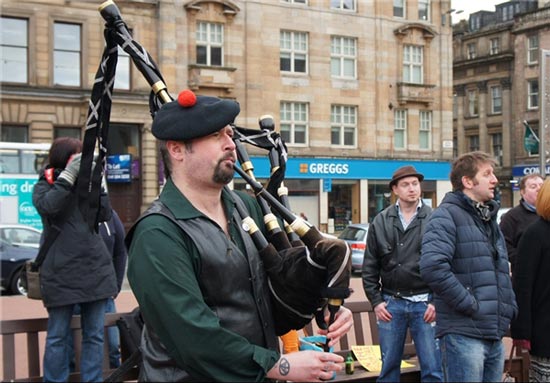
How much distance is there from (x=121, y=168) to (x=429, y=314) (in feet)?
81.0

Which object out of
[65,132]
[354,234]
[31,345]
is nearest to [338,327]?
[31,345]

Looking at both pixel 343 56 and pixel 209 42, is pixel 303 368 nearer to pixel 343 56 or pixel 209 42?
pixel 209 42

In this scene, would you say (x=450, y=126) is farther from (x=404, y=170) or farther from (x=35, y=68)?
(x=404, y=170)

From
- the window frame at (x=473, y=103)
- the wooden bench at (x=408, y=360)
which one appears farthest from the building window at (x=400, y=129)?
the wooden bench at (x=408, y=360)

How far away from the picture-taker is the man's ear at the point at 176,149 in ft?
9.46

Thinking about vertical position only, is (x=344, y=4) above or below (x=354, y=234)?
above

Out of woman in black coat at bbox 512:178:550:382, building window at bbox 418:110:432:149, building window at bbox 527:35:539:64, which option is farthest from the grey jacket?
building window at bbox 527:35:539:64

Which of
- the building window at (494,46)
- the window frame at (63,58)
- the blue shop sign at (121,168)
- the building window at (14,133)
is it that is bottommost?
the blue shop sign at (121,168)

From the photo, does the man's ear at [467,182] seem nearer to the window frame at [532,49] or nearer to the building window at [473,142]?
the window frame at [532,49]

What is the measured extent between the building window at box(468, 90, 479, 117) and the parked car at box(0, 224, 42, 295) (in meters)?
42.9

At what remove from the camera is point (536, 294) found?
4938 millimetres

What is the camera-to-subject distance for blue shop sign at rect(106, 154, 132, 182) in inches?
1150

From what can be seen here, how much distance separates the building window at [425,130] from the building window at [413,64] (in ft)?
5.60

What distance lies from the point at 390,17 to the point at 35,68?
57.2 ft
